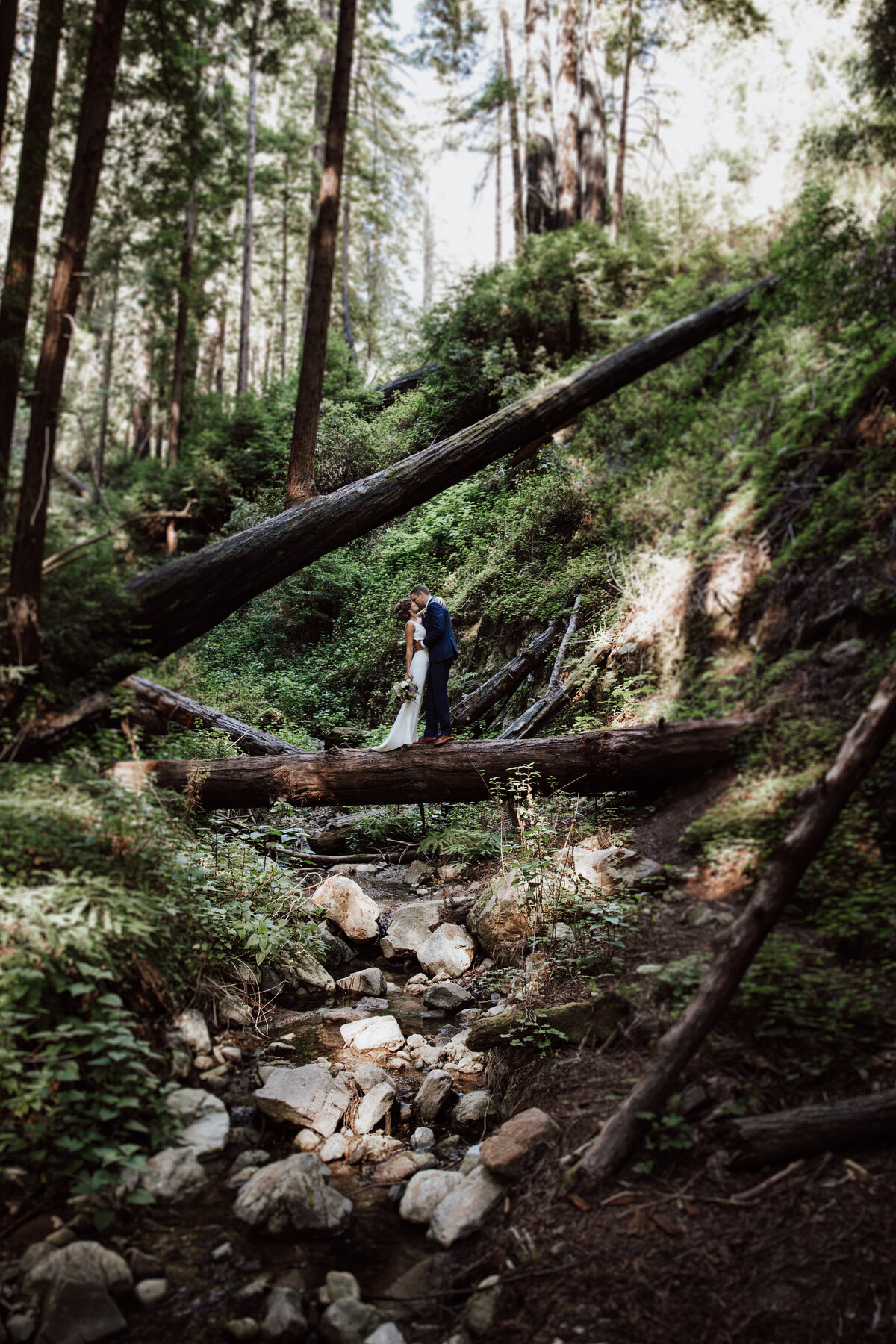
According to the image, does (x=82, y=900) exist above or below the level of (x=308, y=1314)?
above

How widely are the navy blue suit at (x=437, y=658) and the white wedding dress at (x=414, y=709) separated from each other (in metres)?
0.07

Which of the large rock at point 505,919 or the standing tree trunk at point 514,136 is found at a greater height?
the standing tree trunk at point 514,136

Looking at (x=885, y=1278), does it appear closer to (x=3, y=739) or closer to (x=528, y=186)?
(x=3, y=739)

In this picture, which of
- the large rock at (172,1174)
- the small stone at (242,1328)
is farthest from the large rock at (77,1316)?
the large rock at (172,1174)

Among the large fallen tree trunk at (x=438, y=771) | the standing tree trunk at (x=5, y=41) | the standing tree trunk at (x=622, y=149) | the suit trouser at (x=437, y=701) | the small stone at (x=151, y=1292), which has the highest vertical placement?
the standing tree trunk at (x=622, y=149)

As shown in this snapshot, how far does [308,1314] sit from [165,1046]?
1.82 m

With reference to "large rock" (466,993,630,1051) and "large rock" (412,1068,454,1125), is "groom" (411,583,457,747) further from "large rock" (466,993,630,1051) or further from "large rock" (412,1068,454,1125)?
"large rock" (412,1068,454,1125)

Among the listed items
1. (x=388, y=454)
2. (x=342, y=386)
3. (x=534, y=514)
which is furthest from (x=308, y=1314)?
(x=342, y=386)

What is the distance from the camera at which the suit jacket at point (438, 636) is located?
802 cm

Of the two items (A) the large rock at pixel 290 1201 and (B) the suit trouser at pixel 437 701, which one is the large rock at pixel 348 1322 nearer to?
(A) the large rock at pixel 290 1201

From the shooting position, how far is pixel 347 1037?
541cm

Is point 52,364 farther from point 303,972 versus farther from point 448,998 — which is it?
point 448,998

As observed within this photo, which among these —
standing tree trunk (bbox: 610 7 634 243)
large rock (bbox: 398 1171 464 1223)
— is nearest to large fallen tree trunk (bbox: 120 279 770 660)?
large rock (bbox: 398 1171 464 1223)

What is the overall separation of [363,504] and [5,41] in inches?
207
